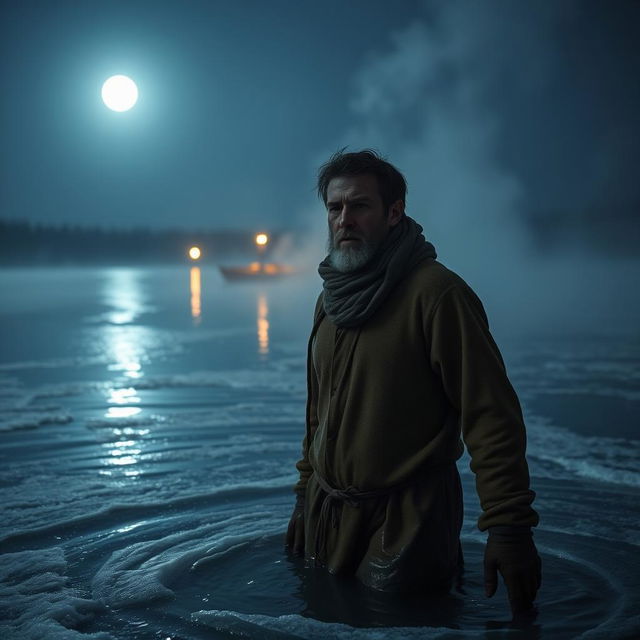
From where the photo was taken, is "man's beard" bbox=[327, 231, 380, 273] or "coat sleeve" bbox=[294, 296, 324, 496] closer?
"man's beard" bbox=[327, 231, 380, 273]

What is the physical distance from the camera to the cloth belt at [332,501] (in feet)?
11.0

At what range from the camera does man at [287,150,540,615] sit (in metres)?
3.07

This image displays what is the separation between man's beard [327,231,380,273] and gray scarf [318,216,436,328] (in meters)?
0.03

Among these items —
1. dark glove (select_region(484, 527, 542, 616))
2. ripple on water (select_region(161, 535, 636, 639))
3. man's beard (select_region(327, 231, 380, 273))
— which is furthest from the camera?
man's beard (select_region(327, 231, 380, 273))

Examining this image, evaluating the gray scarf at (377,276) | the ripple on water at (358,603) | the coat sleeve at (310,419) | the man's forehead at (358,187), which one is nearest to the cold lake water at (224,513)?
the ripple on water at (358,603)

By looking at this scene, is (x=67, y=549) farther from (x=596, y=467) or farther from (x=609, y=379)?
(x=609, y=379)

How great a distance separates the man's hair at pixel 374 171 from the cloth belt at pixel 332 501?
1.09 meters

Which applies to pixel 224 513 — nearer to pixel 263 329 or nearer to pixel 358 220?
pixel 358 220

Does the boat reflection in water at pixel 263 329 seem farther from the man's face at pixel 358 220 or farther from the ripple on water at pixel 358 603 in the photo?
the man's face at pixel 358 220

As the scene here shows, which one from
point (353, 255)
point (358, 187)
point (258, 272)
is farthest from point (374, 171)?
point (258, 272)

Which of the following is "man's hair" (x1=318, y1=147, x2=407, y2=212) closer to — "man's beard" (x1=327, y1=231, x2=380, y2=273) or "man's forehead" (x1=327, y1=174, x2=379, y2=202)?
"man's forehead" (x1=327, y1=174, x2=379, y2=202)

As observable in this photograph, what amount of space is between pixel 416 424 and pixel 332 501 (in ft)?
1.68

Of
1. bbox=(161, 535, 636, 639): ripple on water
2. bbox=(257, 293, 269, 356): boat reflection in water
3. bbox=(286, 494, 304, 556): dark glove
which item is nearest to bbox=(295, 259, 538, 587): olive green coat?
bbox=(161, 535, 636, 639): ripple on water

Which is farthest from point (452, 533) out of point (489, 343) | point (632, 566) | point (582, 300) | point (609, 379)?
point (582, 300)
